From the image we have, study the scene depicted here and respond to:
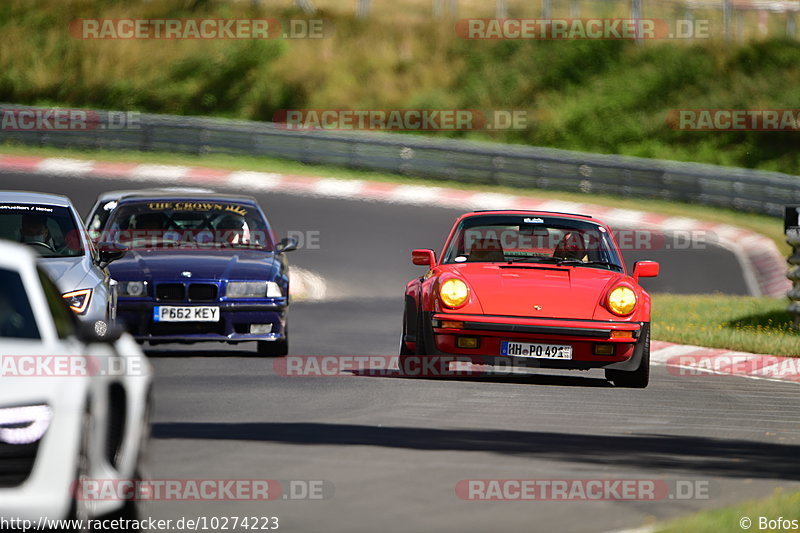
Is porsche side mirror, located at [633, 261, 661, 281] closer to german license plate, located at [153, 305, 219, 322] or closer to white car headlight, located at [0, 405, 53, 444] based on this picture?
german license plate, located at [153, 305, 219, 322]

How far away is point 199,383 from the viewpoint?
12336mm

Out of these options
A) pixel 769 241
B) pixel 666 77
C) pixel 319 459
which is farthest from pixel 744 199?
pixel 319 459

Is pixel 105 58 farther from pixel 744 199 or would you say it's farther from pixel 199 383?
pixel 199 383

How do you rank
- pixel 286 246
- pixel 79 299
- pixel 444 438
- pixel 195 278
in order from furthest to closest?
pixel 286 246 → pixel 195 278 → pixel 79 299 → pixel 444 438

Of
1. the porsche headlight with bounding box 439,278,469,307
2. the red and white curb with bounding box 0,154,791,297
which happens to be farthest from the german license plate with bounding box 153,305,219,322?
the red and white curb with bounding box 0,154,791,297

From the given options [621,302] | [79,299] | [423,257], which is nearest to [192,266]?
[423,257]

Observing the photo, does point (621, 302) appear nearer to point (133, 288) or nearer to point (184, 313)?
point (184, 313)

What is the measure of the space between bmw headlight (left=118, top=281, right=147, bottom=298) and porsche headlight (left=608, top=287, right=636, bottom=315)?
13.0ft

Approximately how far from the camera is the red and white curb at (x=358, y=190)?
28.6 m

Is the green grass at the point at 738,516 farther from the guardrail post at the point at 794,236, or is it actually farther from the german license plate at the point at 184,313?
the guardrail post at the point at 794,236

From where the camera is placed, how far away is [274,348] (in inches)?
564

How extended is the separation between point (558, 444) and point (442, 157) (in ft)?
74.1

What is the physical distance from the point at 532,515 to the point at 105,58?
35.1 m

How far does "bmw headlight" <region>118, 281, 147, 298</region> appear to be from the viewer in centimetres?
1365
